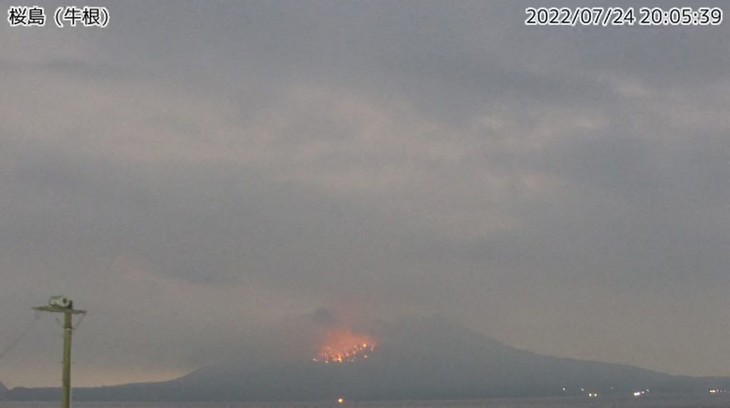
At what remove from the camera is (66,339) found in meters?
49.8

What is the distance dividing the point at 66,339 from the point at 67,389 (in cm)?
254

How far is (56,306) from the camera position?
49750mm

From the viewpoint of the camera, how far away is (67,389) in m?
49.9

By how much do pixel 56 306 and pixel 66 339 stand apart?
5.70ft

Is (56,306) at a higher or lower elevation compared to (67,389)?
higher

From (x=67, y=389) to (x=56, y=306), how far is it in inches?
167
